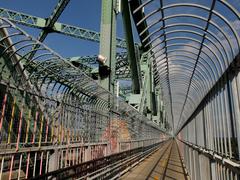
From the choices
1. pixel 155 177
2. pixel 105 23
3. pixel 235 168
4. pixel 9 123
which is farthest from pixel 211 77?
pixel 105 23

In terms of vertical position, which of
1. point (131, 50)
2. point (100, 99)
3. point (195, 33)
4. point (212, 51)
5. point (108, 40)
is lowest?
point (100, 99)

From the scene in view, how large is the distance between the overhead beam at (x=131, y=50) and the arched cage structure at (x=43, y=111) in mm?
9720

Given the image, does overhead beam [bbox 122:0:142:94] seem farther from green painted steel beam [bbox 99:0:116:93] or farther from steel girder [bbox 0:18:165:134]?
steel girder [bbox 0:18:165:134]

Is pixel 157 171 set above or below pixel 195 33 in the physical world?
below

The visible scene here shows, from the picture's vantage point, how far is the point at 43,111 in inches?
242

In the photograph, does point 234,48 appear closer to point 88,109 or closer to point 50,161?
point 50,161

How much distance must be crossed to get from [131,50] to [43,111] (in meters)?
14.8


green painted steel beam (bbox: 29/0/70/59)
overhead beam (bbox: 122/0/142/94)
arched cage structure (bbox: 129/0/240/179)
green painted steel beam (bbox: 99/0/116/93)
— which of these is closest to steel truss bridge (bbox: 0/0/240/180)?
arched cage structure (bbox: 129/0/240/179)

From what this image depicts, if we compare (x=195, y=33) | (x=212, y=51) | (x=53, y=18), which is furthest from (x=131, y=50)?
(x=212, y=51)

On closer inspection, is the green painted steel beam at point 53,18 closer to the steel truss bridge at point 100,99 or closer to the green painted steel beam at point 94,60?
the green painted steel beam at point 94,60

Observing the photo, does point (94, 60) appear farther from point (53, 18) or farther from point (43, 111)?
point (43, 111)

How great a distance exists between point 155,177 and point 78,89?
505 centimetres

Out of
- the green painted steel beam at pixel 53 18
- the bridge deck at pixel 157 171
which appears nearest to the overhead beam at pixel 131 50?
the green painted steel beam at pixel 53 18

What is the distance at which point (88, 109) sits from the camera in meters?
8.16
